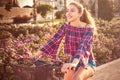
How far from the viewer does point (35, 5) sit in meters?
7.35

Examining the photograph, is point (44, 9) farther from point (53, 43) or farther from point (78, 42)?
point (78, 42)

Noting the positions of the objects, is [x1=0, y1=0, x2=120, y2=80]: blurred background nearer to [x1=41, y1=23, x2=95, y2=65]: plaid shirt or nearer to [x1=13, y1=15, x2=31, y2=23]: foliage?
[x1=13, y1=15, x2=31, y2=23]: foliage

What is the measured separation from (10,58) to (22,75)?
2297mm

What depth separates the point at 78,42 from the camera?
15.8ft

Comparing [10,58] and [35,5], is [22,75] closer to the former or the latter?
[10,58]

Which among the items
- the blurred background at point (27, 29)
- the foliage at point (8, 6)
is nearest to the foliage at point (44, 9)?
the blurred background at point (27, 29)

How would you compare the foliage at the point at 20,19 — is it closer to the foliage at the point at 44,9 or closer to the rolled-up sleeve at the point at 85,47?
the foliage at the point at 44,9

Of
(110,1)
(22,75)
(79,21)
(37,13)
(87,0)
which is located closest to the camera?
(22,75)

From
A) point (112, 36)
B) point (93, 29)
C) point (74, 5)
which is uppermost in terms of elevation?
point (74, 5)

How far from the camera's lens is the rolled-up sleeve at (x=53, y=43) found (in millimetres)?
4867

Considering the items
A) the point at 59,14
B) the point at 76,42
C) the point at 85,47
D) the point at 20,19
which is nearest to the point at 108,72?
the point at 59,14

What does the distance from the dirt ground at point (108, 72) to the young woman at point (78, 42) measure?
2.75 meters

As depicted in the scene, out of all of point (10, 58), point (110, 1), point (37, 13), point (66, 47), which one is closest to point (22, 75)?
point (66, 47)

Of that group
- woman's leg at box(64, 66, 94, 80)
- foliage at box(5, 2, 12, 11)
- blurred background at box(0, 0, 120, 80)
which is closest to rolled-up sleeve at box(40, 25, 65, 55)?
woman's leg at box(64, 66, 94, 80)
